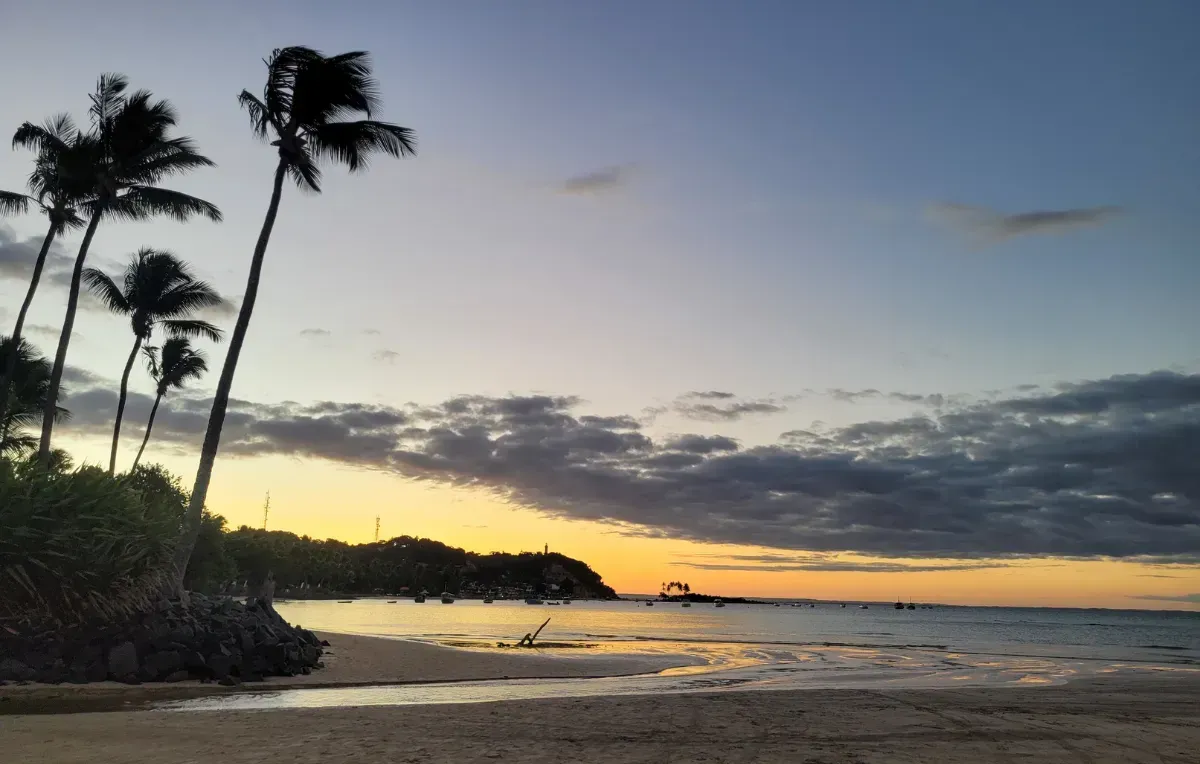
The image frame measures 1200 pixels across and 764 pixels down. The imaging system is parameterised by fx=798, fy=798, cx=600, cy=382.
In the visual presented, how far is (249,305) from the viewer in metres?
28.4

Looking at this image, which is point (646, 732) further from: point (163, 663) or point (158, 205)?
point (158, 205)

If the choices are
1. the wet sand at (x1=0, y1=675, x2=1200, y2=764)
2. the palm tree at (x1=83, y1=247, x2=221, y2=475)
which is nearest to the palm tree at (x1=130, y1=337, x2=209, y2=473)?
the palm tree at (x1=83, y1=247, x2=221, y2=475)

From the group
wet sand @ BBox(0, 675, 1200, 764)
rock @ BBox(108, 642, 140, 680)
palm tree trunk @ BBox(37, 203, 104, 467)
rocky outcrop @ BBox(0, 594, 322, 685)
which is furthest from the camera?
palm tree trunk @ BBox(37, 203, 104, 467)

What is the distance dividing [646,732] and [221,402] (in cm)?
1939

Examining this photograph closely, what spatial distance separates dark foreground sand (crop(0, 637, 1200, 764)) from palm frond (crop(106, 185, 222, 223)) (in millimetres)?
20273

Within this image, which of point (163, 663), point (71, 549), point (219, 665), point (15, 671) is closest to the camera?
point (15, 671)

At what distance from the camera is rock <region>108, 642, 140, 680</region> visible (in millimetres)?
20719

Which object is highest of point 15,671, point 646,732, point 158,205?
point 158,205

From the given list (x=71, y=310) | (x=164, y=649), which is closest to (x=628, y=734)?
(x=164, y=649)

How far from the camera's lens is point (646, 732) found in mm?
15547

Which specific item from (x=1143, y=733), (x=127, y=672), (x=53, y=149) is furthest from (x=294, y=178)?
(x=1143, y=733)

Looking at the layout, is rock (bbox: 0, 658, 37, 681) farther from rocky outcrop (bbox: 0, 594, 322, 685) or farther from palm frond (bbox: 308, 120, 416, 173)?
palm frond (bbox: 308, 120, 416, 173)

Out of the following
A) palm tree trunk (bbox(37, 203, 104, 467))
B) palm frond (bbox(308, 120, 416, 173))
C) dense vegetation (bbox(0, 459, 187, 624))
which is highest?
palm frond (bbox(308, 120, 416, 173))

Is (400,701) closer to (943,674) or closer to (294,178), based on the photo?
(294,178)
